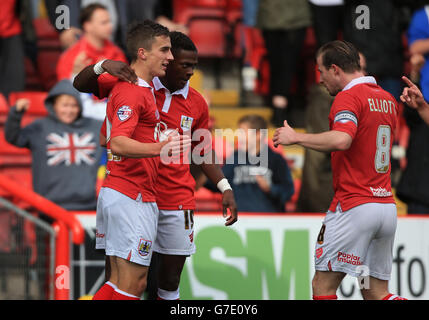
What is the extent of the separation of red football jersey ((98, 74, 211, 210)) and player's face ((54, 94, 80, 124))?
2502 mm

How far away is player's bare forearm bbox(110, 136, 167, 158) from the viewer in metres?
5.14

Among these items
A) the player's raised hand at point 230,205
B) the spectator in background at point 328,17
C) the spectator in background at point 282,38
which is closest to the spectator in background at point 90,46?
the spectator in background at point 282,38

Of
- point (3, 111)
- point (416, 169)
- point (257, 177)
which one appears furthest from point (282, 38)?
point (3, 111)

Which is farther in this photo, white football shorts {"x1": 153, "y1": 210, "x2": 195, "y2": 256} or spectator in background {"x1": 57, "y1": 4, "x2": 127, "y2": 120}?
spectator in background {"x1": 57, "y1": 4, "x2": 127, "y2": 120}

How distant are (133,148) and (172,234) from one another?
3.62 feet

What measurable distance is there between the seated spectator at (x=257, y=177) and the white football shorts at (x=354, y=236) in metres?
2.76

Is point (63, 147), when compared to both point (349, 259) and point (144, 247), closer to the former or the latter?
point (144, 247)

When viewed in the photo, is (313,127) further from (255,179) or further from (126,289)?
(126,289)

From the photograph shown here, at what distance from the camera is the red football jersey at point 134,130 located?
532 cm

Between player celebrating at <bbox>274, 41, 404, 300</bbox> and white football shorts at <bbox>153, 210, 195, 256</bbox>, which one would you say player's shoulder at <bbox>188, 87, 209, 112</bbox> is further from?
player celebrating at <bbox>274, 41, 404, 300</bbox>

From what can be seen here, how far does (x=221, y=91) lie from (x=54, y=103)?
11.6ft

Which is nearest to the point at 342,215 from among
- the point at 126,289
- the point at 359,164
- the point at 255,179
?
the point at 359,164

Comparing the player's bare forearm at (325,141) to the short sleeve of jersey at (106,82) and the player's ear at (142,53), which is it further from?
the short sleeve of jersey at (106,82)

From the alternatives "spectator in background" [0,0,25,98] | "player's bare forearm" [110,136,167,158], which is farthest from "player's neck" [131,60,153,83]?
"spectator in background" [0,0,25,98]
